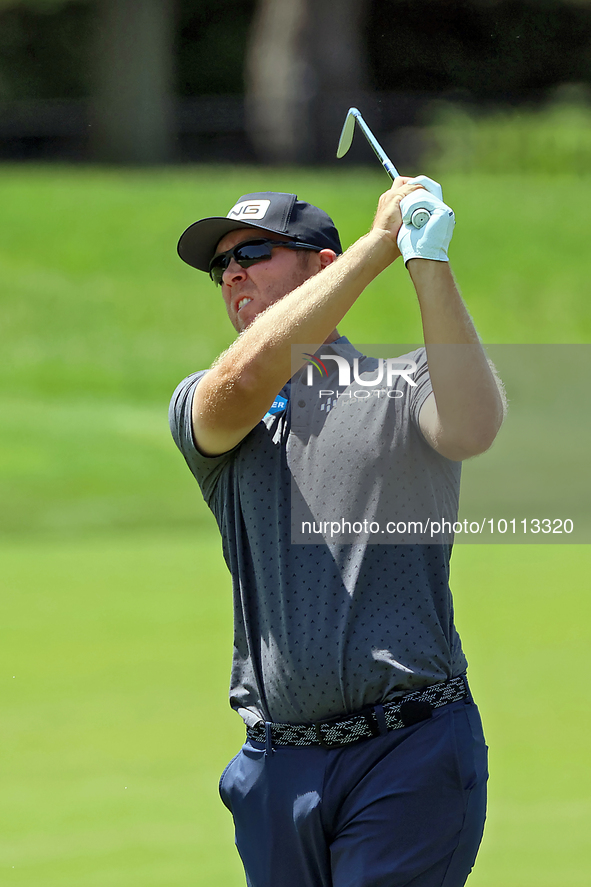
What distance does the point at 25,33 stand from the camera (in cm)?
3234

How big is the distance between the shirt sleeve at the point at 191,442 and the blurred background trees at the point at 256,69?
78.0 feet

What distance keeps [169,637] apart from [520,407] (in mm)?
8223

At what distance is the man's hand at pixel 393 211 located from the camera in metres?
2.50

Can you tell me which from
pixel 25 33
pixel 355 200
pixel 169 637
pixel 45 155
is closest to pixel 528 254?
pixel 355 200

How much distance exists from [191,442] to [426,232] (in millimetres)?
760

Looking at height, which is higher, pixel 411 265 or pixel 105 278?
pixel 105 278

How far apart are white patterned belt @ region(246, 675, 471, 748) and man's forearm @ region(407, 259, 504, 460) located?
0.54 meters

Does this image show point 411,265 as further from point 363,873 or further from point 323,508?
point 363,873

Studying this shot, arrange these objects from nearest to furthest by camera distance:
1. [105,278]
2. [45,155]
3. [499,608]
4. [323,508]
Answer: [323,508]
[499,608]
[105,278]
[45,155]

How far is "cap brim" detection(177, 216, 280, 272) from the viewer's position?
2.96 metres

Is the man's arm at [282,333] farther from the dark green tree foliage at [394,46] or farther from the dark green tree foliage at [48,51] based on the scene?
the dark green tree foliage at [48,51]

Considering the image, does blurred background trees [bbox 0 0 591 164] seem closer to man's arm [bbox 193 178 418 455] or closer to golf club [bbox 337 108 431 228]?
golf club [bbox 337 108 431 228]

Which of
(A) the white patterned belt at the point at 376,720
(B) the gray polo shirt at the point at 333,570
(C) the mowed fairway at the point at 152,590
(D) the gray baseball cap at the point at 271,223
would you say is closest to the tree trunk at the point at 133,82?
(C) the mowed fairway at the point at 152,590

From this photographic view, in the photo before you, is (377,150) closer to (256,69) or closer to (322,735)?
(322,735)
